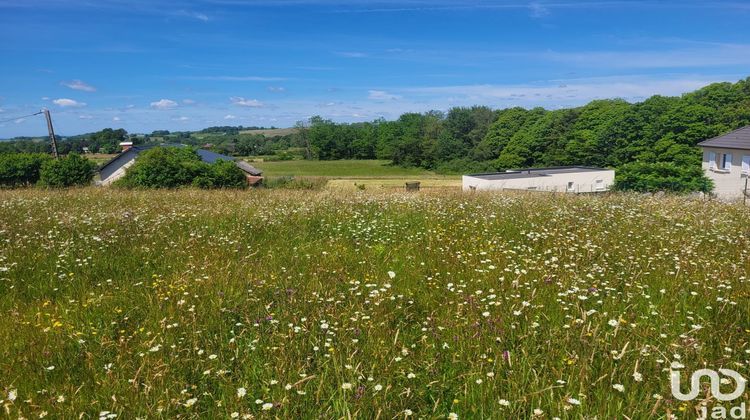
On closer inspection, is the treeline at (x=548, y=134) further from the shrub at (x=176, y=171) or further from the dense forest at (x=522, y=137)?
the shrub at (x=176, y=171)

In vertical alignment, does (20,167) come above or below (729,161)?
above

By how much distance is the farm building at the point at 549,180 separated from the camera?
51844 millimetres

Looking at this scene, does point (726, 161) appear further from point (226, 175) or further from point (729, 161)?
point (226, 175)

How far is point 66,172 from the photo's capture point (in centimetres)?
3966

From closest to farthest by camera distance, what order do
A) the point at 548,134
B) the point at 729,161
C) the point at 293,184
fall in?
the point at 729,161 < the point at 293,184 < the point at 548,134

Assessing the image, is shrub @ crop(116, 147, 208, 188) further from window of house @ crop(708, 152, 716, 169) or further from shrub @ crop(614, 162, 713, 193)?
window of house @ crop(708, 152, 716, 169)

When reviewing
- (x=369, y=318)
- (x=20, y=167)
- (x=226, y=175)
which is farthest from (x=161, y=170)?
(x=369, y=318)

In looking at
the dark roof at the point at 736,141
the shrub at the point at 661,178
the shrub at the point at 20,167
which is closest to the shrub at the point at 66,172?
the shrub at the point at 20,167

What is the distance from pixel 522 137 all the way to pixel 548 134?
5.92m

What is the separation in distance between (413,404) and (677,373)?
2046mm

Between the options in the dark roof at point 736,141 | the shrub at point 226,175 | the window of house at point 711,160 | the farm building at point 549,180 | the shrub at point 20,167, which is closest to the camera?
the shrub at point 20,167

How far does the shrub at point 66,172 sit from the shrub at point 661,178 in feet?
162

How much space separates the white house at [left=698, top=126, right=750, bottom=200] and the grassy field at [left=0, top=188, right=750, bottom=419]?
1746 inches

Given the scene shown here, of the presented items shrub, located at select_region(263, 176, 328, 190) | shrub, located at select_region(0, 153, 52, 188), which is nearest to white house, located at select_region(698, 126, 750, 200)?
shrub, located at select_region(263, 176, 328, 190)
